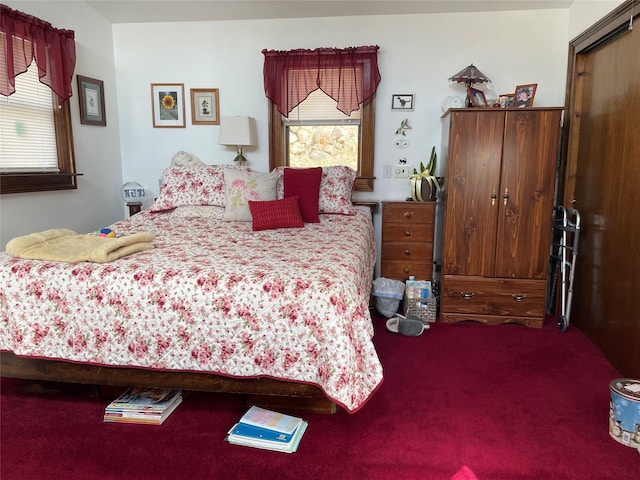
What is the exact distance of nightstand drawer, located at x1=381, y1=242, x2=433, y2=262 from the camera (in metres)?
3.42

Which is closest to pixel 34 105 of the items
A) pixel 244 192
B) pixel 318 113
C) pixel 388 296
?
pixel 244 192

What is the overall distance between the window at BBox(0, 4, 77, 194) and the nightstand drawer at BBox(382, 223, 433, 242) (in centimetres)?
244

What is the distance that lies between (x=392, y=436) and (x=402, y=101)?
8.83 feet

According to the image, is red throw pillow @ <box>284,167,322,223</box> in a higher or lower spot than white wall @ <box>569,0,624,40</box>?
lower

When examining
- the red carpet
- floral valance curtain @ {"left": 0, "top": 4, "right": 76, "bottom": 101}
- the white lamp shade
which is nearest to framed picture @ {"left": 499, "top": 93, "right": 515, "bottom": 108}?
the red carpet

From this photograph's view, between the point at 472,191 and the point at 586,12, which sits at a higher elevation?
the point at 586,12

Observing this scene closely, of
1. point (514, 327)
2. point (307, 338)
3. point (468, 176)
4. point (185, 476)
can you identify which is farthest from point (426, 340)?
point (185, 476)

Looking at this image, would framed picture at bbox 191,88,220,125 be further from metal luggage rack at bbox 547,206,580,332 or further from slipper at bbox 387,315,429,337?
metal luggage rack at bbox 547,206,580,332

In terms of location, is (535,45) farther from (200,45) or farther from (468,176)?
(200,45)

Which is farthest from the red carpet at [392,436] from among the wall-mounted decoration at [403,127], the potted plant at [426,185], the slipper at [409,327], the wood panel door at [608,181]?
the wall-mounted decoration at [403,127]

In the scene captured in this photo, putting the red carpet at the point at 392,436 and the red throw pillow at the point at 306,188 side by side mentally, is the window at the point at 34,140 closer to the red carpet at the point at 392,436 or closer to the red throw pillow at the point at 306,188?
the red carpet at the point at 392,436

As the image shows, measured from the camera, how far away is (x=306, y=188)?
3193 millimetres

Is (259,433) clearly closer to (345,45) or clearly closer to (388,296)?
(388,296)

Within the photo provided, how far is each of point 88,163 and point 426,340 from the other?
2.98 meters
